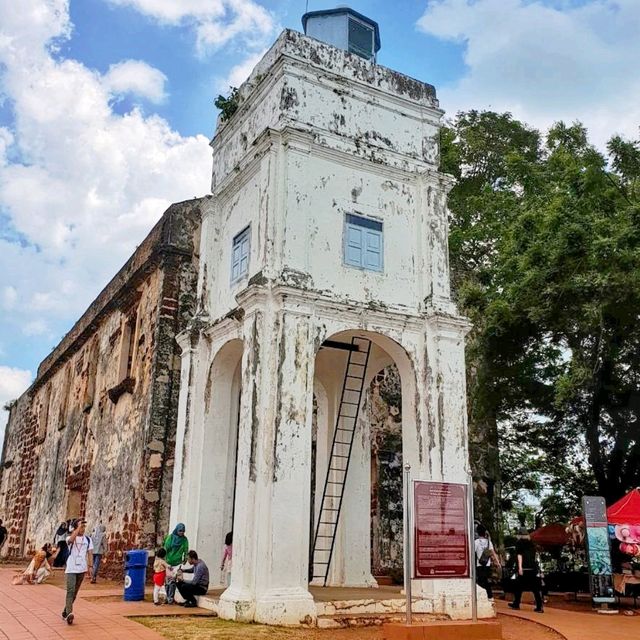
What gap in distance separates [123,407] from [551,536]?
9.25m

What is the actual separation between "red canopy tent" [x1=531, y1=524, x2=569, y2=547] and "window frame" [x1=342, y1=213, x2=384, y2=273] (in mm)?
7916

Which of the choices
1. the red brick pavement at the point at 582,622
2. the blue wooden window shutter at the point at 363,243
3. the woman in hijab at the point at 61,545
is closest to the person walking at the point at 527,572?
the red brick pavement at the point at 582,622

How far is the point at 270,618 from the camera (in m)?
8.08

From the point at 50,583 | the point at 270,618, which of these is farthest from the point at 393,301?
the point at 50,583

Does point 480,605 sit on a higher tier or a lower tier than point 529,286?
lower

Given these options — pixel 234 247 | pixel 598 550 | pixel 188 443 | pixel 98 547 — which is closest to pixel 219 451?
pixel 188 443

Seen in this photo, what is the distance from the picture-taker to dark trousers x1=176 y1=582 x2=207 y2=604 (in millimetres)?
9305

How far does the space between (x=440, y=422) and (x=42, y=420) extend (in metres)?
18.2

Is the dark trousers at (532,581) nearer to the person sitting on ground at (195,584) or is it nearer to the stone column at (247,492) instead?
the stone column at (247,492)

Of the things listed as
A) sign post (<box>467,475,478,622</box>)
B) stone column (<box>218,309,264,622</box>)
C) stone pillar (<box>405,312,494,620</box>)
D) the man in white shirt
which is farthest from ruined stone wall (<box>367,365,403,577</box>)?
the man in white shirt

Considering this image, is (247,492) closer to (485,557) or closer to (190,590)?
(190,590)

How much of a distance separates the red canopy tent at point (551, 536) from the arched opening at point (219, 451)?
728cm

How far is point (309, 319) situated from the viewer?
948 centimetres

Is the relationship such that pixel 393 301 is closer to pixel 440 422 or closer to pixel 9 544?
pixel 440 422
